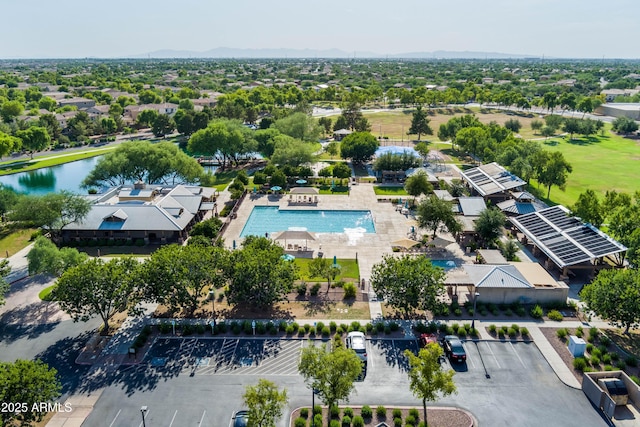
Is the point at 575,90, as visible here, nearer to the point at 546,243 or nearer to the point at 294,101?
the point at 294,101

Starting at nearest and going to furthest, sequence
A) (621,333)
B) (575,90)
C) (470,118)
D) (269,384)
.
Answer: (269,384), (621,333), (470,118), (575,90)

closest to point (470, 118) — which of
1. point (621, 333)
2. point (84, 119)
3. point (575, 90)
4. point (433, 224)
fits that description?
point (433, 224)

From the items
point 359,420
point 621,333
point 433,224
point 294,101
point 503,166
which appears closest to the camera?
point 359,420

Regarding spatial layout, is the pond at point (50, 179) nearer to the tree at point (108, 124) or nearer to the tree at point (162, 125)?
the tree at point (162, 125)

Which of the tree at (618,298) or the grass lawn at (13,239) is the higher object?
the tree at (618,298)

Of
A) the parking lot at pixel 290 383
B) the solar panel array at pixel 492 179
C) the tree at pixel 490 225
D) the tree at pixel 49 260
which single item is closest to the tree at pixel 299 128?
the solar panel array at pixel 492 179

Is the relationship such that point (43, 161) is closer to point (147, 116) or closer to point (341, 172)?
point (147, 116)

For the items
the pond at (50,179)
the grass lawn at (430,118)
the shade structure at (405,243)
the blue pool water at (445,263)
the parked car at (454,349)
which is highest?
the parked car at (454,349)
